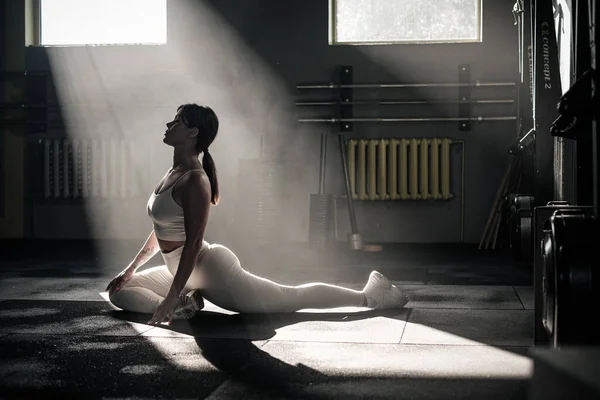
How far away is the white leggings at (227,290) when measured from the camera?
3170 mm

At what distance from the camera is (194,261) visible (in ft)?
9.86

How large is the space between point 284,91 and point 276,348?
5.31 metres

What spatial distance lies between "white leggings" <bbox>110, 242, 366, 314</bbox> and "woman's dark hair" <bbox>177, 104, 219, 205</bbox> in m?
0.28

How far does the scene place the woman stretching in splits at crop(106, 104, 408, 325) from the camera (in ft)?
10.1

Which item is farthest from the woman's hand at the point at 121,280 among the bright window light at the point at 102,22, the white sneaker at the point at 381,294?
the bright window light at the point at 102,22

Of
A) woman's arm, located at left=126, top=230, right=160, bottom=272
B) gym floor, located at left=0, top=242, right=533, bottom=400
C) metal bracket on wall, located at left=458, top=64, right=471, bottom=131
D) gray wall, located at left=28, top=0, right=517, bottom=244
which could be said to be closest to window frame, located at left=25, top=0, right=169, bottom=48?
gray wall, located at left=28, top=0, right=517, bottom=244

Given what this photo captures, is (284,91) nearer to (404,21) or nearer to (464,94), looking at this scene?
(404,21)

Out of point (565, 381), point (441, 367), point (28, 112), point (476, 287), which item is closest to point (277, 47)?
point (28, 112)

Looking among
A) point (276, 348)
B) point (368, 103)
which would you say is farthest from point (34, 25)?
point (276, 348)

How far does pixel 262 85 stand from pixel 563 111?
19.5 ft

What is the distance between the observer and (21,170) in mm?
8250

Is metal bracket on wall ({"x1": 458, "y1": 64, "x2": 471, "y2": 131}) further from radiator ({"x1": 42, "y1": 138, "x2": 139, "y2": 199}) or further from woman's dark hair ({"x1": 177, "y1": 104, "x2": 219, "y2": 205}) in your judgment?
woman's dark hair ({"x1": 177, "y1": 104, "x2": 219, "y2": 205})

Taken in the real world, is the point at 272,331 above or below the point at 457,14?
below

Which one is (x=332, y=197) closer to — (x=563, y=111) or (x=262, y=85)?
(x=262, y=85)
